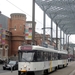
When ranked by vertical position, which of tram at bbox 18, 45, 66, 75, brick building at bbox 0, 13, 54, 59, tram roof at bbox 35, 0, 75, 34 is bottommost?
tram at bbox 18, 45, 66, 75

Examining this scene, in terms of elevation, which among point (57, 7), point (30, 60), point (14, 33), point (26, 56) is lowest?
point (30, 60)

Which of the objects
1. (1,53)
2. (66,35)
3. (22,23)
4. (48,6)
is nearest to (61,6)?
(48,6)

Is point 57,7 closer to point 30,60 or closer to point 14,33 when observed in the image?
point 14,33

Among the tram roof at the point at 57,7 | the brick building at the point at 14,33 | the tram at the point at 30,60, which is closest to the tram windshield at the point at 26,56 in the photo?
the tram at the point at 30,60

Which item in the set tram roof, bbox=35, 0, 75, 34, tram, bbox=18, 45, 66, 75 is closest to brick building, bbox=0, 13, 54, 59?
tram roof, bbox=35, 0, 75, 34

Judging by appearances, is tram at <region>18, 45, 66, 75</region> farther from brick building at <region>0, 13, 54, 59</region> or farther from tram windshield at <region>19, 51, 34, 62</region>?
brick building at <region>0, 13, 54, 59</region>

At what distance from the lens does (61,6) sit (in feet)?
217

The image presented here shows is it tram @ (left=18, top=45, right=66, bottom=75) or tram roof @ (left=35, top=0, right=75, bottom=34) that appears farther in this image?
tram roof @ (left=35, top=0, right=75, bottom=34)

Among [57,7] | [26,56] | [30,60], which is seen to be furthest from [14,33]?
[30,60]

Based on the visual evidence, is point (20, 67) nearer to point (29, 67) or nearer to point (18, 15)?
point (29, 67)

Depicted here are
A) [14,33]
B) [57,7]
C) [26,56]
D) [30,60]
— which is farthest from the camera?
[57,7]

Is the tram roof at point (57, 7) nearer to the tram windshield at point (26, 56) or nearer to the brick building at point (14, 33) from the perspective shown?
the brick building at point (14, 33)

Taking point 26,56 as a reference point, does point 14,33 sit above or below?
above

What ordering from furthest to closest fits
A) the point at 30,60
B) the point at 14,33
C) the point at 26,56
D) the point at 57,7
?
the point at 57,7
the point at 14,33
the point at 26,56
the point at 30,60
